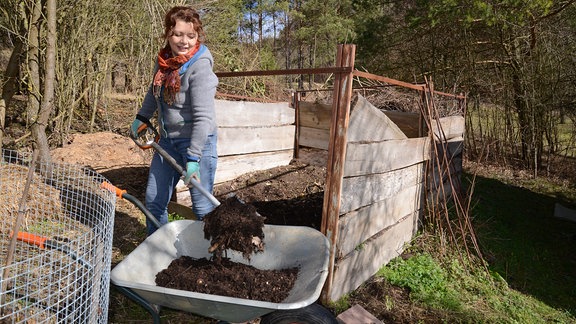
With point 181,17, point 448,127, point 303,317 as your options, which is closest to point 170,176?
point 181,17

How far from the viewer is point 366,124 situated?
2711mm

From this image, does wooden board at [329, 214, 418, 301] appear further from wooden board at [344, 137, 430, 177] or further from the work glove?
the work glove

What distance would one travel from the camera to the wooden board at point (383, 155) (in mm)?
2537

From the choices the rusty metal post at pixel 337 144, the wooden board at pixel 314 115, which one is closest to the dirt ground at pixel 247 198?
the wooden board at pixel 314 115

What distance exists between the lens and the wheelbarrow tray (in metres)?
1.59

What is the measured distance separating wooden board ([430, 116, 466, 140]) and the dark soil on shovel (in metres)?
2.33

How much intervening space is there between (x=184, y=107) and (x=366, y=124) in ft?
3.96

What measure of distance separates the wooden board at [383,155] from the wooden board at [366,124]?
0.18ft

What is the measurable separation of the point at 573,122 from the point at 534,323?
234 inches

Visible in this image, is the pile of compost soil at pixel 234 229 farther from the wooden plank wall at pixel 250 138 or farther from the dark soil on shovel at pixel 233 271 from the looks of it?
the wooden plank wall at pixel 250 138

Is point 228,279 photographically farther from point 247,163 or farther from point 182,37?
point 247,163

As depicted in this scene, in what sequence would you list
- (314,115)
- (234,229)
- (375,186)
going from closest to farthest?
(234,229)
(375,186)
(314,115)

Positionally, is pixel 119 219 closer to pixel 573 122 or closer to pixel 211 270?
pixel 211 270

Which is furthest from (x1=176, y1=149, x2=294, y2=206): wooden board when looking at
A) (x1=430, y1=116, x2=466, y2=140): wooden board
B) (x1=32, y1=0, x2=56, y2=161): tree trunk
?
(x1=430, y1=116, x2=466, y2=140): wooden board
